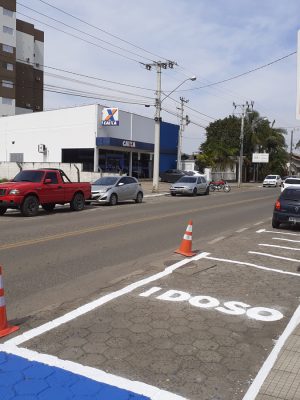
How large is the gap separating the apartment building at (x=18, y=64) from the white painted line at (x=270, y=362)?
217ft

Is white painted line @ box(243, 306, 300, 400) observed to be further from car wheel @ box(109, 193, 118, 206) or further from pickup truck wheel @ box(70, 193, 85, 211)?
car wheel @ box(109, 193, 118, 206)

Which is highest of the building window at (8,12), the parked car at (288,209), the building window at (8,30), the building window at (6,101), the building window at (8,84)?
the building window at (8,12)

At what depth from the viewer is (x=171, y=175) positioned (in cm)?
4928

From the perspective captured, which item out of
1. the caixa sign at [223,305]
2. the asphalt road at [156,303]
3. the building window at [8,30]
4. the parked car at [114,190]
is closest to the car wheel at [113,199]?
the parked car at [114,190]

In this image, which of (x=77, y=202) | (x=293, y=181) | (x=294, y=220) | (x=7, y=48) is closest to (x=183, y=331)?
(x=294, y=220)

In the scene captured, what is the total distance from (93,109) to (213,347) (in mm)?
39130

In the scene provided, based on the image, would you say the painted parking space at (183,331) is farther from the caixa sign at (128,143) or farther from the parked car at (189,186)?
the caixa sign at (128,143)

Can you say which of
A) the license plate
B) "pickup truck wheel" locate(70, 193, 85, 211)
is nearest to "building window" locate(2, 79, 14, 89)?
"pickup truck wheel" locate(70, 193, 85, 211)

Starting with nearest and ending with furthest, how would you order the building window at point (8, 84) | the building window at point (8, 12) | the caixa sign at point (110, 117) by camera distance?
the caixa sign at point (110, 117) < the building window at point (8, 12) < the building window at point (8, 84)

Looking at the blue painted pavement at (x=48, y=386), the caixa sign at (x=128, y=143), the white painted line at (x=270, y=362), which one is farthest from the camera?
the caixa sign at (x=128, y=143)

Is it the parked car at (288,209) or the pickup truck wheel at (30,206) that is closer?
the parked car at (288,209)

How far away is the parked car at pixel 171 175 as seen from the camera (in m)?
48.8

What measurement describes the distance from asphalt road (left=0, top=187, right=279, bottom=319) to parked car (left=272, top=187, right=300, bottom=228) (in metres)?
1.44

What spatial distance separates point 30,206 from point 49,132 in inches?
1247
